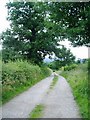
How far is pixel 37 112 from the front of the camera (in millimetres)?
12625

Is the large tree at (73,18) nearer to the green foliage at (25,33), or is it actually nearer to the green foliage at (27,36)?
the green foliage at (27,36)

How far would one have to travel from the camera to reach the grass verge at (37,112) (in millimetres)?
11955

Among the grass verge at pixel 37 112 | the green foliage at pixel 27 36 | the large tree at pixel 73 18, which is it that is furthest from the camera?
the green foliage at pixel 27 36

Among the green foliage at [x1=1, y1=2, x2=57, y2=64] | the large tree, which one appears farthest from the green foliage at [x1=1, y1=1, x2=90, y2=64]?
the large tree

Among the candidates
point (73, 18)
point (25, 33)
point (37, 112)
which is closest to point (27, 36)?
point (25, 33)

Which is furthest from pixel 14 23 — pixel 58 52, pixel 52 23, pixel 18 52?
pixel 52 23

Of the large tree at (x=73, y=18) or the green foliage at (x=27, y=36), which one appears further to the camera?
the green foliage at (x=27, y=36)

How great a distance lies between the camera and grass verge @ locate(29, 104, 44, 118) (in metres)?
12.0

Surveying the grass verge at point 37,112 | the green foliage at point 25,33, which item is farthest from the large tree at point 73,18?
the green foliage at point 25,33

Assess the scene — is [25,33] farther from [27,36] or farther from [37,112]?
[37,112]

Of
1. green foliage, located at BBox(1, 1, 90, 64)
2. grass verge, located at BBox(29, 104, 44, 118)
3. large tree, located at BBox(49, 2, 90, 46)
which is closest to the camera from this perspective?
grass verge, located at BBox(29, 104, 44, 118)

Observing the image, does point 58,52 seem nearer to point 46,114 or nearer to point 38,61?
point 38,61

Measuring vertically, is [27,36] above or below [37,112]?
above

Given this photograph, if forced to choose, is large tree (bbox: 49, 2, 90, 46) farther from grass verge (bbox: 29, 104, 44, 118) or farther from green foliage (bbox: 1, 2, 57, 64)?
green foliage (bbox: 1, 2, 57, 64)
